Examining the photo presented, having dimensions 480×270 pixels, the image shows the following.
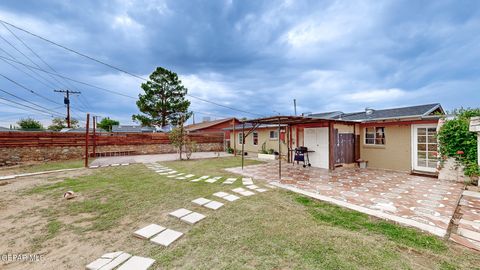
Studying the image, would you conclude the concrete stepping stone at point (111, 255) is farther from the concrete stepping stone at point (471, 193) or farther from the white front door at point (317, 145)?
the white front door at point (317, 145)

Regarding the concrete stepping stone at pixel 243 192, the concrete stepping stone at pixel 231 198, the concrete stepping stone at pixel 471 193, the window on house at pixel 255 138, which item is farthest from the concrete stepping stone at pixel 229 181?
the window on house at pixel 255 138

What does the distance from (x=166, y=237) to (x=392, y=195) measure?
534 cm

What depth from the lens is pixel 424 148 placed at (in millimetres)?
7312

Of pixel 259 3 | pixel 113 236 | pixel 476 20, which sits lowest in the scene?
pixel 113 236

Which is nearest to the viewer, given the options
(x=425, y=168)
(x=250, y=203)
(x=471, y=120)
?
(x=250, y=203)

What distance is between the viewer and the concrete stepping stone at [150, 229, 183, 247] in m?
2.56

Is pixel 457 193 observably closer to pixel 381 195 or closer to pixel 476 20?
pixel 381 195

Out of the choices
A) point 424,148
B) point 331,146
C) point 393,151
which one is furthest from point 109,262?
point 424,148

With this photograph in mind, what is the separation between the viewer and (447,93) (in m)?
11.1

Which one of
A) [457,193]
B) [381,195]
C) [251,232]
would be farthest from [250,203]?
[457,193]

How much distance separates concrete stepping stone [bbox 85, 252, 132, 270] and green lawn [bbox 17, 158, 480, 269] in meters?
0.14

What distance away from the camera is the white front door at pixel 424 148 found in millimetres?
7098

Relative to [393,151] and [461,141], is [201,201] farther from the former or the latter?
[393,151]

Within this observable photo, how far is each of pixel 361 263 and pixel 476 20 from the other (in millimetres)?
11380
